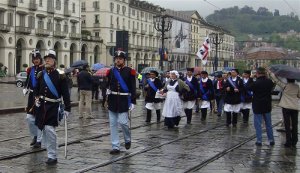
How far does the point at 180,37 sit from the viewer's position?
402 feet

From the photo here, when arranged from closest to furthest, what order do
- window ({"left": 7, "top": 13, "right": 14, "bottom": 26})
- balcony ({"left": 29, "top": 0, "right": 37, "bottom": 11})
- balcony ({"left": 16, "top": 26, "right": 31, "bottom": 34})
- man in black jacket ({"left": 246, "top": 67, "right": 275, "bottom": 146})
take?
man in black jacket ({"left": 246, "top": 67, "right": 275, "bottom": 146}), window ({"left": 7, "top": 13, "right": 14, "bottom": 26}), balcony ({"left": 16, "top": 26, "right": 31, "bottom": 34}), balcony ({"left": 29, "top": 0, "right": 37, "bottom": 11})

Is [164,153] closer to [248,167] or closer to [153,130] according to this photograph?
[248,167]

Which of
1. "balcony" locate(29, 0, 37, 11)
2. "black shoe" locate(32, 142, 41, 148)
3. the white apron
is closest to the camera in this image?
"black shoe" locate(32, 142, 41, 148)

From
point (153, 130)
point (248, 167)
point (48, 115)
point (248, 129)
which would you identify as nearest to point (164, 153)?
point (248, 167)

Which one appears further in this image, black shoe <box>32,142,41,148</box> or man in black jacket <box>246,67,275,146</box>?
man in black jacket <box>246,67,275,146</box>

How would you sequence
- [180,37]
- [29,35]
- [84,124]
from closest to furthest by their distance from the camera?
1. [84,124]
2. [29,35]
3. [180,37]

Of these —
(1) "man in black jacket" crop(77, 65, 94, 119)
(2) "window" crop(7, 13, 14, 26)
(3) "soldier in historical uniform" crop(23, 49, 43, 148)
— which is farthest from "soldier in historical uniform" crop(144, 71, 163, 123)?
(2) "window" crop(7, 13, 14, 26)

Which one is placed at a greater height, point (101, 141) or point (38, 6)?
point (38, 6)

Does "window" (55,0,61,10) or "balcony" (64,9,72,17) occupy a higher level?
"window" (55,0,61,10)

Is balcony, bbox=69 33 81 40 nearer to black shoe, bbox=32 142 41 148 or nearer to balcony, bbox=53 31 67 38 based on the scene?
balcony, bbox=53 31 67 38

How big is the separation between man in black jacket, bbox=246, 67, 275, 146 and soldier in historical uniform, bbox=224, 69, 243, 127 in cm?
417

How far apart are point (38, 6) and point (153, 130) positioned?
207 ft

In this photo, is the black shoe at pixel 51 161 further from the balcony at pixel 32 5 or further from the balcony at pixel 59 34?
the balcony at pixel 59 34

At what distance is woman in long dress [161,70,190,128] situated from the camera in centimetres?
1447
